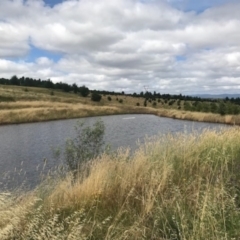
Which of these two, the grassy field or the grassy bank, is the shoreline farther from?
the grassy bank

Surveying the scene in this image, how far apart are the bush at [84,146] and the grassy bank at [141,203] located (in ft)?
12.4

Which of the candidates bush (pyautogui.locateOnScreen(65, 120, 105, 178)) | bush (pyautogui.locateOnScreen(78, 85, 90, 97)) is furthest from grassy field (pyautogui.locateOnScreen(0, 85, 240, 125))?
bush (pyautogui.locateOnScreen(65, 120, 105, 178))

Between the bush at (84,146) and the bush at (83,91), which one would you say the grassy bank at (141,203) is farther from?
the bush at (83,91)

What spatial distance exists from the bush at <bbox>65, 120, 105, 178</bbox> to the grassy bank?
12.4ft

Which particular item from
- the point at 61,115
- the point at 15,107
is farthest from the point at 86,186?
the point at 15,107

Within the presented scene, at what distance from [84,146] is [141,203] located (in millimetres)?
6704

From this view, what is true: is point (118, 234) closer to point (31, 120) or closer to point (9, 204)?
point (9, 204)

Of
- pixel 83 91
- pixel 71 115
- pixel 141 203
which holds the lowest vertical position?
pixel 71 115

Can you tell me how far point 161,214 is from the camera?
14.2 ft

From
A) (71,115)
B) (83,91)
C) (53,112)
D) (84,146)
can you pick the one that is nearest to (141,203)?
(84,146)

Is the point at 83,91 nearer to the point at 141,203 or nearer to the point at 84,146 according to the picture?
the point at 84,146

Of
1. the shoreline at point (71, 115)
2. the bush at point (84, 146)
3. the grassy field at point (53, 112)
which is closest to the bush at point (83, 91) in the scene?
the grassy field at point (53, 112)

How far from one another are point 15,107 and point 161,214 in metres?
58.6

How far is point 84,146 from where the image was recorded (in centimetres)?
1162
